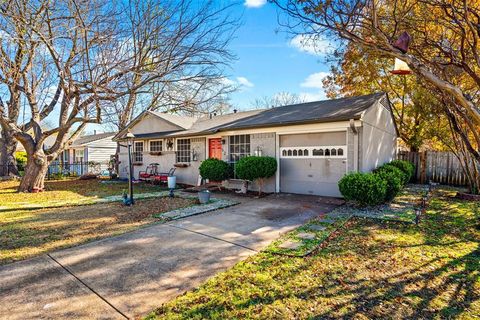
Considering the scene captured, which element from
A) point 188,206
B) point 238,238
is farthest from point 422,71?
point 188,206

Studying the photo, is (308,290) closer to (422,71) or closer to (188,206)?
(422,71)

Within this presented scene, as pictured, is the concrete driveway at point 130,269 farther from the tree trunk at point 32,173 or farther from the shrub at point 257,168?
the tree trunk at point 32,173

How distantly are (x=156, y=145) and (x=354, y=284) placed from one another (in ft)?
44.4

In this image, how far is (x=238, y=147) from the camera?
11.6 meters

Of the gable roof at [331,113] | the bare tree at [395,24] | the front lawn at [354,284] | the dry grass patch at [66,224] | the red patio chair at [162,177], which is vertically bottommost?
the front lawn at [354,284]

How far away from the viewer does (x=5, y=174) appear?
18141mm

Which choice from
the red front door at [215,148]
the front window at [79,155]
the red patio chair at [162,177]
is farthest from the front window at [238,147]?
the front window at [79,155]

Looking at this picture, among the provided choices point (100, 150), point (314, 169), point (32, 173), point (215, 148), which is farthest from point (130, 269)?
point (100, 150)

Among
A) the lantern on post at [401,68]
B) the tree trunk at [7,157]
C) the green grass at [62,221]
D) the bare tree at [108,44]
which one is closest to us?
the lantern on post at [401,68]

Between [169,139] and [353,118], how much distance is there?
9377 millimetres

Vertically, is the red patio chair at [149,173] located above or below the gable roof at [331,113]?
below

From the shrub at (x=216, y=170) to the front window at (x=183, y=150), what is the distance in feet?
8.36

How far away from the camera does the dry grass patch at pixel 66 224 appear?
5.00 m

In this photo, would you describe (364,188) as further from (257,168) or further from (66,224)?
(66,224)
